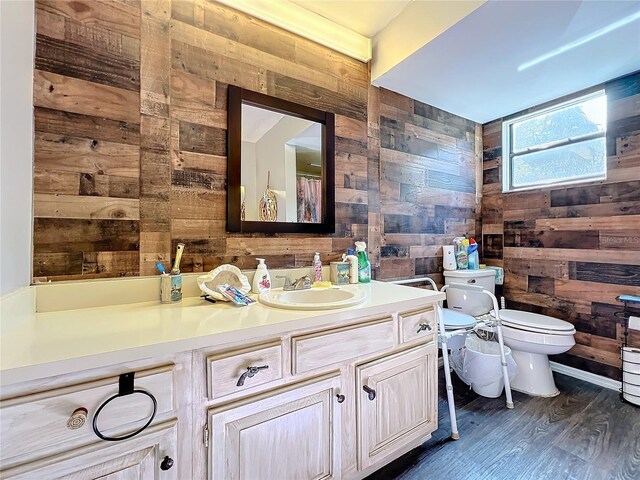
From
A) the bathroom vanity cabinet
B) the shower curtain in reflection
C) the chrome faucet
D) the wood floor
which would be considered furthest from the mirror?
the wood floor

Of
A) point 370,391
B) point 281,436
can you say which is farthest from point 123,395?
point 370,391

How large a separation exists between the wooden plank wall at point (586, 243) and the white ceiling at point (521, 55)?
380 mm

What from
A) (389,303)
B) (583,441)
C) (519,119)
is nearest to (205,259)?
(389,303)

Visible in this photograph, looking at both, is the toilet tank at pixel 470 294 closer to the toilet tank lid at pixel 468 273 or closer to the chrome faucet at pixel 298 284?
the toilet tank lid at pixel 468 273

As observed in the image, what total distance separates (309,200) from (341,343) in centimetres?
88

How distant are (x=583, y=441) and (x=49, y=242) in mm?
2648

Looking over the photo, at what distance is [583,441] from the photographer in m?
1.49

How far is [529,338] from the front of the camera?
1.88m

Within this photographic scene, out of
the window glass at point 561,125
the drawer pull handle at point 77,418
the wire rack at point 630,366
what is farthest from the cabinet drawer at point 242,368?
the window glass at point 561,125

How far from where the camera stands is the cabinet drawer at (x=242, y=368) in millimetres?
847

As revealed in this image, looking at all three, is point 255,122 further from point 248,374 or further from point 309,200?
point 248,374

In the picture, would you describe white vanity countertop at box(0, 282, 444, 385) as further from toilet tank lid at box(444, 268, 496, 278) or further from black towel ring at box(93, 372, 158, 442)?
toilet tank lid at box(444, 268, 496, 278)

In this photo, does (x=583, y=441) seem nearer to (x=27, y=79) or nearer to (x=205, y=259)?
(x=205, y=259)

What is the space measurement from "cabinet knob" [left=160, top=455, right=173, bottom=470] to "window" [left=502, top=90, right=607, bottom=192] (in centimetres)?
291
